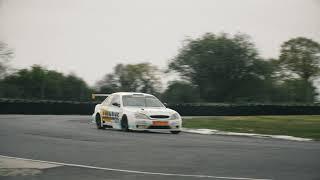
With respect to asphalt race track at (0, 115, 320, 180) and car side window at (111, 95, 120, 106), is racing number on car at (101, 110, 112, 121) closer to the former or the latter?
car side window at (111, 95, 120, 106)

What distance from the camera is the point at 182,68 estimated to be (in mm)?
76562

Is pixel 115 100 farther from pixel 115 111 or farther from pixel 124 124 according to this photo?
pixel 124 124

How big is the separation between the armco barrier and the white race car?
57.2ft

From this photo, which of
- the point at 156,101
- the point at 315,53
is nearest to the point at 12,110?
the point at 156,101

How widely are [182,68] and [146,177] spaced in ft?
223

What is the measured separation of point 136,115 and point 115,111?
1360mm

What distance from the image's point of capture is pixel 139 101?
2177 centimetres

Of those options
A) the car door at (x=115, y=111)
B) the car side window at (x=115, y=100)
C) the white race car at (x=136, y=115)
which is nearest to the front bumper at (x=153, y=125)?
the white race car at (x=136, y=115)

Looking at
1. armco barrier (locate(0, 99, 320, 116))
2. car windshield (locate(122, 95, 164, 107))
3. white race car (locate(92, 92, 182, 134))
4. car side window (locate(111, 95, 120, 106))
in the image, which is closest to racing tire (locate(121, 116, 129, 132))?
white race car (locate(92, 92, 182, 134))

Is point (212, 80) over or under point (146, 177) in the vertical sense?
over

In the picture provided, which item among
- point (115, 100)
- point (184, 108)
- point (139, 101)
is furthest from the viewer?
point (184, 108)

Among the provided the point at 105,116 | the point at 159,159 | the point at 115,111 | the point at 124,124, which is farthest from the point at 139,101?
the point at 159,159

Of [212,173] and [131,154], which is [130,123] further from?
[212,173]

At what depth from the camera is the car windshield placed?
21.6 meters
